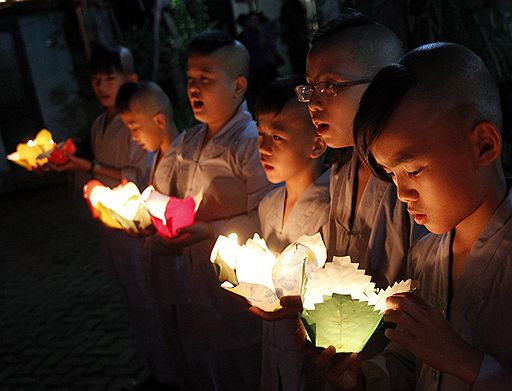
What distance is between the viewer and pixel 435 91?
156 cm

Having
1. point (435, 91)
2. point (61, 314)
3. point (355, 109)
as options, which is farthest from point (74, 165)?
point (435, 91)

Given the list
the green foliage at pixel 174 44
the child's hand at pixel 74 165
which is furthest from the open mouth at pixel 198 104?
the green foliage at pixel 174 44

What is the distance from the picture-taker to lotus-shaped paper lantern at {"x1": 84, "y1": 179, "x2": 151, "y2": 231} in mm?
3268

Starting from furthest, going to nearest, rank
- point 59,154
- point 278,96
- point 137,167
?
point 59,154, point 137,167, point 278,96

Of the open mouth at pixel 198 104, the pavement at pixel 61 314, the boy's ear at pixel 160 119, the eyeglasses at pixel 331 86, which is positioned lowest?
the pavement at pixel 61 314

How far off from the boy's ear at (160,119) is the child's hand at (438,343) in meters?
2.98

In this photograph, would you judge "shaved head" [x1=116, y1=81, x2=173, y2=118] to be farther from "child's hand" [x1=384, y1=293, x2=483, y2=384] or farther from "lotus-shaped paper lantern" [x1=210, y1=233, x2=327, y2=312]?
"child's hand" [x1=384, y1=293, x2=483, y2=384]

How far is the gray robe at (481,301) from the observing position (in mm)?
1551

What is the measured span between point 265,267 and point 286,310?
0.56ft

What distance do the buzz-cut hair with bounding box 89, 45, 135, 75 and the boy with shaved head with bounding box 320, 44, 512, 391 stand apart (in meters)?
3.53

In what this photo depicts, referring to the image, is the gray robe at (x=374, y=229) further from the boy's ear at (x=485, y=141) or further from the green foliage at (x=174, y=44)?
the green foliage at (x=174, y=44)

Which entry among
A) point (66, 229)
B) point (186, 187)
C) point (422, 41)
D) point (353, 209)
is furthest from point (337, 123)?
point (66, 229)

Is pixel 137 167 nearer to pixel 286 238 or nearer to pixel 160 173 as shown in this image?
pixel 160 173

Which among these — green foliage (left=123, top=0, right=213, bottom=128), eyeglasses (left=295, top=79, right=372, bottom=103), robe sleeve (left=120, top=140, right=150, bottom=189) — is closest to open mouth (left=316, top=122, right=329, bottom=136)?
eyeglasses (left=295, top=79, right=372, bottom=103)
